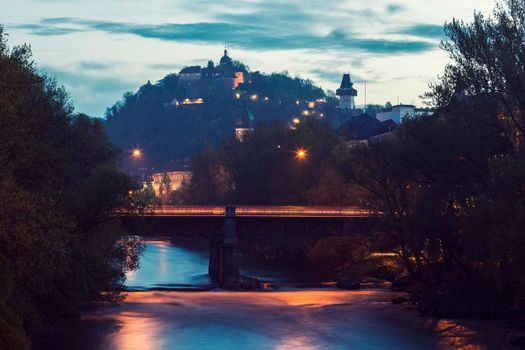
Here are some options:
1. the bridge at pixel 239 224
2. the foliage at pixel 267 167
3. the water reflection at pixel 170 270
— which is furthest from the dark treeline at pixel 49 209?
the foliage at pixel 267 167

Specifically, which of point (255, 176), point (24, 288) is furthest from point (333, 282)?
point (255, 176)

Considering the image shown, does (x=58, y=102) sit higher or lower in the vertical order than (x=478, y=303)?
higher

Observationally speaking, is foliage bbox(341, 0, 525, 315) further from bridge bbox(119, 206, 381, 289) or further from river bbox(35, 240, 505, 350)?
bridge bbox(119, 206, 381, 289)

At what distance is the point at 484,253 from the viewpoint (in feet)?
173

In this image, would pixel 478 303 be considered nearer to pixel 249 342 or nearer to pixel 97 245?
pixel 249 342

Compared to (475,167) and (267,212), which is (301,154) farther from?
(475,167)

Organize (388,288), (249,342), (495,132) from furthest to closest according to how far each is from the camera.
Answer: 1. (388,288)
2. (495,132)
3. (249,342)

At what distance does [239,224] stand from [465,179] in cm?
3550

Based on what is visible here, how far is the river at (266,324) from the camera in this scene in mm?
50094

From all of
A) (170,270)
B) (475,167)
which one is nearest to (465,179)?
(475,167)

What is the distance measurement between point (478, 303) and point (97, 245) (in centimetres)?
2592

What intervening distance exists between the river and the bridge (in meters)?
7.57

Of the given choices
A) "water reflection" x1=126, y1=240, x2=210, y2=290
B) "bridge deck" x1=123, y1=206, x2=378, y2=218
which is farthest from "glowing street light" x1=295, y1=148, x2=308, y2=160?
"bridge deck" x1=123, y1=206, x2=378, y2=218

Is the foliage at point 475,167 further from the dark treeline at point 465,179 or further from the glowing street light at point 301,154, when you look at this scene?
the glowing street light at point 301,154
